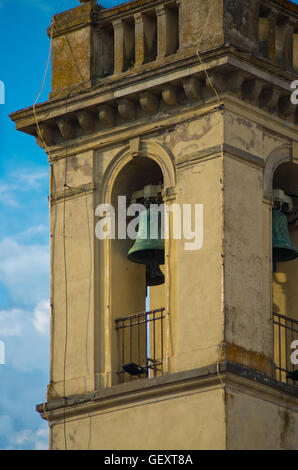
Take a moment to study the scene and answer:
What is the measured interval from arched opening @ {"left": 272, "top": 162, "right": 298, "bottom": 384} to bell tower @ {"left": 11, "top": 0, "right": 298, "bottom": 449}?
0.03 m

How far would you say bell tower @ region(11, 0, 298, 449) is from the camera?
40375mm

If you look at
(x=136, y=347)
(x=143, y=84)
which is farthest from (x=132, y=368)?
(x=143, y=84)

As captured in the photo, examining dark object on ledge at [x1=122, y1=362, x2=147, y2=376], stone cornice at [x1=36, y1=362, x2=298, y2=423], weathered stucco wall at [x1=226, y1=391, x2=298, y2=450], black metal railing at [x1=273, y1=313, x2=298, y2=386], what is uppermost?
black metal railing at [x1=273, y1=313, x2=298, y2=386]

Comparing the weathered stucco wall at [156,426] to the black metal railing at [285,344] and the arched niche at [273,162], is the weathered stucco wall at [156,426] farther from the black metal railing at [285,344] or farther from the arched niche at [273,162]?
the arched niche at [273,162]

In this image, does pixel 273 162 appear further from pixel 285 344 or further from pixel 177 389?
pixel 177 389

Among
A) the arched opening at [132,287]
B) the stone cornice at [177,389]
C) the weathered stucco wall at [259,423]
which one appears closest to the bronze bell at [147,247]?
the arched opening at [132,287]

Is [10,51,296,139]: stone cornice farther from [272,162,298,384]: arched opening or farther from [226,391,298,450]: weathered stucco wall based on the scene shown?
[226,391,298,450]: weathered stucco wall

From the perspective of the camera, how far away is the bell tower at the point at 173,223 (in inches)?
1590

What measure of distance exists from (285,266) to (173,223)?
262 centimetres

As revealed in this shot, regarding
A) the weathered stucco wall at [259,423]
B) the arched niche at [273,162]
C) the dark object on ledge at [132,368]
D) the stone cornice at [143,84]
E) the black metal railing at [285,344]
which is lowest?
the weathered stucco wall at [259,423]

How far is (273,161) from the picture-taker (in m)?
42.1

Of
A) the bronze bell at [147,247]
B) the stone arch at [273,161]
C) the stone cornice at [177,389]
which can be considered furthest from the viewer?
the bronze bell at [147,247]

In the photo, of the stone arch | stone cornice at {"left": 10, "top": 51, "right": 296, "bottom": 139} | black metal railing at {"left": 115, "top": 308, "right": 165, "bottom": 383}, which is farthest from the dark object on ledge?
stone cornice at {"left": 10, "top": 51, "right": 296, "bottom": 139}

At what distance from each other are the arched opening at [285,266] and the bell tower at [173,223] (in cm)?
3
